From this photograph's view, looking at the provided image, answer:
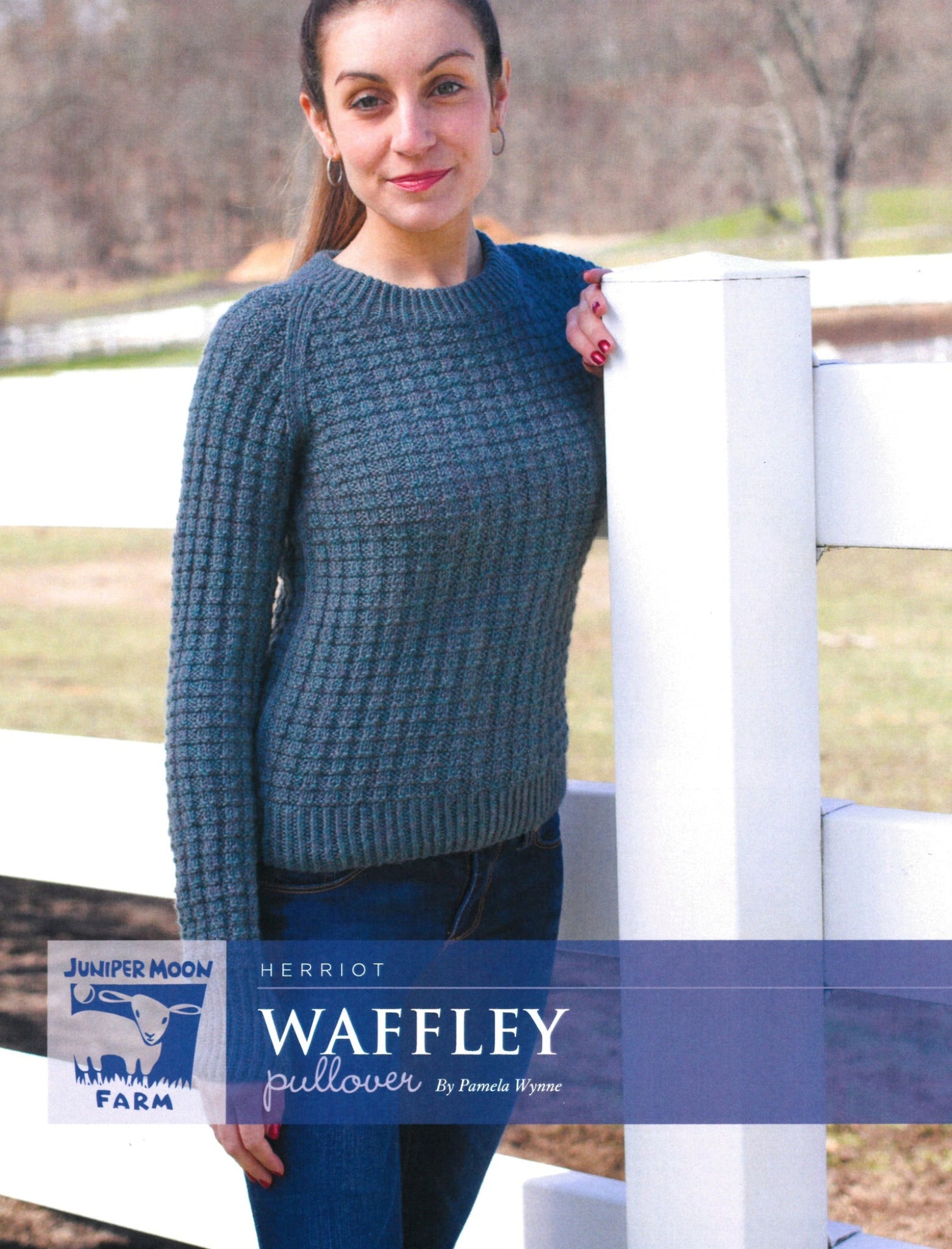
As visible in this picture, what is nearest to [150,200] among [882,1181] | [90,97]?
[90,97]

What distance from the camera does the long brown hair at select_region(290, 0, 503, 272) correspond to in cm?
136

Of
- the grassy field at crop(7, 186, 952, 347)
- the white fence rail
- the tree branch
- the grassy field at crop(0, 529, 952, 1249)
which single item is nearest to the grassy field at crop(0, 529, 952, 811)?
the grassy field at crop(0, 529, 952, 1249)

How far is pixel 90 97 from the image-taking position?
26.1 metres

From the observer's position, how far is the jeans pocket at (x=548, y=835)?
1.43 metres

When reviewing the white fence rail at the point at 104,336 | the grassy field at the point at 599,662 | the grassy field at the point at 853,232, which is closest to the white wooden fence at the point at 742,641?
the grassy field at the point at 599,662

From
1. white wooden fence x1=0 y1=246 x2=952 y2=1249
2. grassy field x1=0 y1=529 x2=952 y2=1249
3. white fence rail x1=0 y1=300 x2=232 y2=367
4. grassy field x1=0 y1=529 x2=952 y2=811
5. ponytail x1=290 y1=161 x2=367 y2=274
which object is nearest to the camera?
white wooden fence x1=0 y1=246 x2=952 y2=1249

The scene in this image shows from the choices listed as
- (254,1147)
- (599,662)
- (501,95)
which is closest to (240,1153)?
(254,1147)

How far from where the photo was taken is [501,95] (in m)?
1.47

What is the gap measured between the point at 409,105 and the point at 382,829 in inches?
25.5

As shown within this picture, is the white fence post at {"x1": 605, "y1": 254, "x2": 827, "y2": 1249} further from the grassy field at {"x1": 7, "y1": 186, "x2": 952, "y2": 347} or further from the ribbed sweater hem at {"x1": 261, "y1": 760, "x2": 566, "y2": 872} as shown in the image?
the grassy field at {"x1": 7, "y1": 186, "x2": 952, "y2": 347}

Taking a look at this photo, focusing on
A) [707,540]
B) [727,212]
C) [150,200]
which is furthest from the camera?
[150,200]

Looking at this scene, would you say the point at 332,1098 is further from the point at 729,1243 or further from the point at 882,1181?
the point at 882,1181

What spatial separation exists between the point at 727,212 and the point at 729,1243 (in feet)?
76.7

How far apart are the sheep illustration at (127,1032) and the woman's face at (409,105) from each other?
0.78 metres
